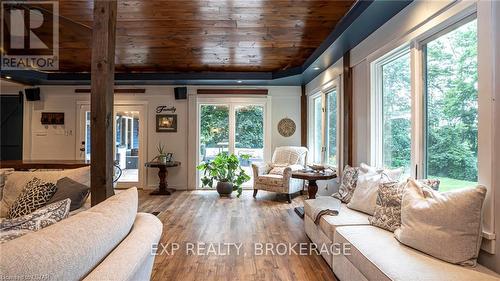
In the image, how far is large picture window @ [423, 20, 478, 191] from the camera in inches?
74.6

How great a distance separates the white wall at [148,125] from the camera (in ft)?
19.9

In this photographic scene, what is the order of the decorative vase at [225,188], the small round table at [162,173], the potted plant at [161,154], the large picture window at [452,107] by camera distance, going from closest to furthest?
1. the large picture window at [452,107]
2. the decorative vase at [225,188]
3. the small round table at [162,173]
4. the potted plant at [161,154]

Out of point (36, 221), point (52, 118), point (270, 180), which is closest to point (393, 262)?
point (36, 221)

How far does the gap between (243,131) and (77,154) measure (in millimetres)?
3862

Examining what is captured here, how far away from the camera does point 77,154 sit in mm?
6121

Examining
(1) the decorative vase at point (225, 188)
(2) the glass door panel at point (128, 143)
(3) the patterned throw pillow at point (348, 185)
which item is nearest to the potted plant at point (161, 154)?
(2) the glass door panel at point (128, 143)

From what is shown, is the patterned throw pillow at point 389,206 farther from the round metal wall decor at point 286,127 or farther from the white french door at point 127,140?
the white french door at point 127,140

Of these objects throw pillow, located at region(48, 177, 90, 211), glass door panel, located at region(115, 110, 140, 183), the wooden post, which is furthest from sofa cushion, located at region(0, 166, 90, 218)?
glass door panel, located at region(115, 110, 140, 183)

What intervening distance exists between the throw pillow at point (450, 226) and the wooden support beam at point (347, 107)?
6.61ft

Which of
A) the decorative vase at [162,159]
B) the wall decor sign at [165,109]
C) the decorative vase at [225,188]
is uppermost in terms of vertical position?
the wall decor sign at [165,109]

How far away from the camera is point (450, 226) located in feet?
5.19

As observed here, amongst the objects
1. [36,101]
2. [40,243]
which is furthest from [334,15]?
[36,101]

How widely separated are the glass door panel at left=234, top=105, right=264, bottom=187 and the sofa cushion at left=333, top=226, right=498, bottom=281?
409cm

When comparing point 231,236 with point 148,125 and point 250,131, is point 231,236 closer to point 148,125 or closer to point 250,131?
point 250,131
